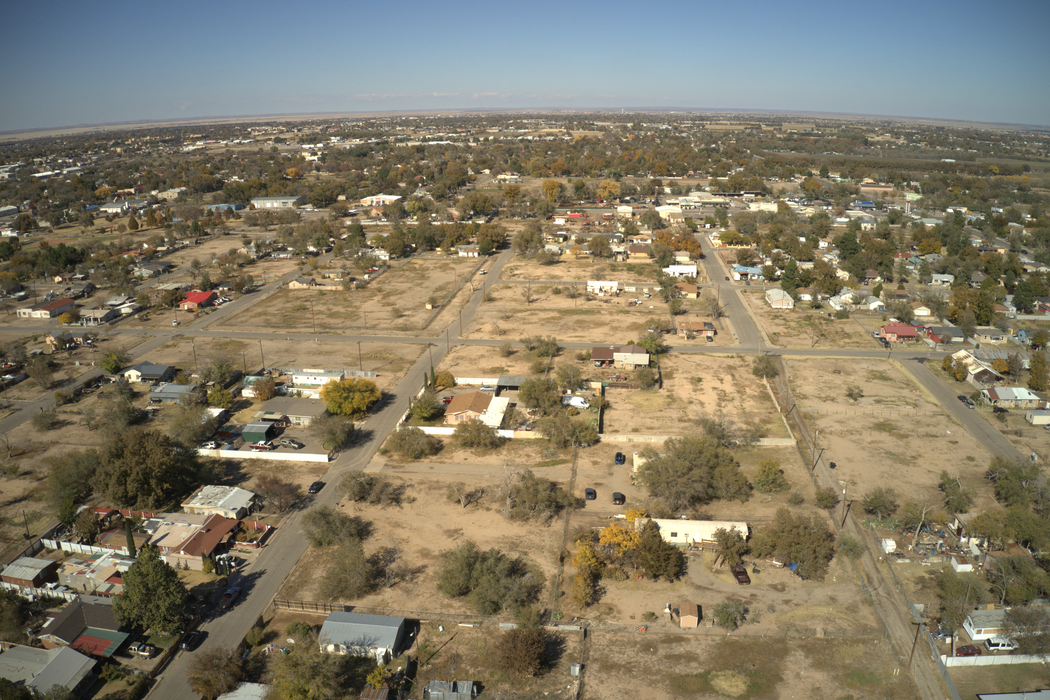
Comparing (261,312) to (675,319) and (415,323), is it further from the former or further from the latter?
(675,319)

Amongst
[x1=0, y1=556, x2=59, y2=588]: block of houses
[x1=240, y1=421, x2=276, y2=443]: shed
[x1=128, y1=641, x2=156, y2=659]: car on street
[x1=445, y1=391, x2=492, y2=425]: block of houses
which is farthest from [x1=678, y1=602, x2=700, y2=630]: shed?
[x1=0, y1=556, x2=59, y2=588]: block of houses

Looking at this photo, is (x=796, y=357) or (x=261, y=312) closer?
(x=796, y=357)

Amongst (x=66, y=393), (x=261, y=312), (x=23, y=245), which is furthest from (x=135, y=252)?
(x=66, y=393)

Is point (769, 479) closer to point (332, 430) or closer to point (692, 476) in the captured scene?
point (692, 476)

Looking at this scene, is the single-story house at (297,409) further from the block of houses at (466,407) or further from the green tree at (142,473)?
the block of houses at (466,407)

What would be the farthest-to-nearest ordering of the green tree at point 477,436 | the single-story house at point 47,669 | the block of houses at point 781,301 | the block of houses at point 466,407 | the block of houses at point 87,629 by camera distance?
the block of houses at point 781,301 → the block of houses at point 466,407 → the green tree at point 477,436 → the block of houses at point 87,629 → the single-story house at point 47,669

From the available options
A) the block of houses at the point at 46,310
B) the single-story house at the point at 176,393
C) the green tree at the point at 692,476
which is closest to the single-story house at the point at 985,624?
the green tree at the point at 692,476

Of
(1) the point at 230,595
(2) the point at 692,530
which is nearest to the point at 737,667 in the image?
(2) the point at 692,530
